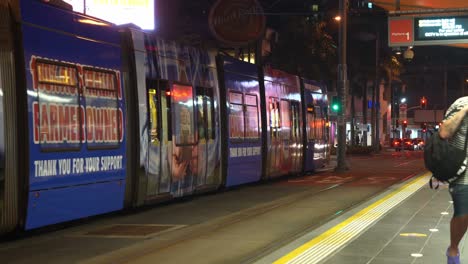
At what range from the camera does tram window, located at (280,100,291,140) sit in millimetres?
18609

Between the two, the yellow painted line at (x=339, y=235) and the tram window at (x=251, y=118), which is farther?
the tram window at (x=251, y=118)

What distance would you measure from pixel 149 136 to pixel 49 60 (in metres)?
2.89

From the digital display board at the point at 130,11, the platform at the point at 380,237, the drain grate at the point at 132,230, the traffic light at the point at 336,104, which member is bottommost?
the platform at the point at 380,237

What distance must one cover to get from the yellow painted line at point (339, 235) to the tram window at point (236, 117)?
153 inches

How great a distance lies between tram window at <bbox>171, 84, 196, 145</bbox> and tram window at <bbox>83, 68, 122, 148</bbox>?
2003mm

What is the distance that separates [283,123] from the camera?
18.7 metres

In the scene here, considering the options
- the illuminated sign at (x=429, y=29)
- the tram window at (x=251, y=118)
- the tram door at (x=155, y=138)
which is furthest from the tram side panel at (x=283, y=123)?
the tram door at (x=155, y=138)

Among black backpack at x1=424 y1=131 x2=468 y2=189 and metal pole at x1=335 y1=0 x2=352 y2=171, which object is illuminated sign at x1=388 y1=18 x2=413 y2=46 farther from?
black backpack at x1=424 y1=131 x2=468 y2=189

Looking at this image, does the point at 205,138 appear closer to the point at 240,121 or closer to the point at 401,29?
the point at 240,121

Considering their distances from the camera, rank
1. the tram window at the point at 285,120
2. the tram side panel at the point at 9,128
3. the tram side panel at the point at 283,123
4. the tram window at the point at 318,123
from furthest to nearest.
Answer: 1. the tram window at the point at 318,123
2. the tram window at the point at 285,120
3. the tram side panel at the point at 283,123
4. the tram side panel at the point at 9,128

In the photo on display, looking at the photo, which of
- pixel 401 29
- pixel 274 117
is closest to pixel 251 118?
pixel 274 117

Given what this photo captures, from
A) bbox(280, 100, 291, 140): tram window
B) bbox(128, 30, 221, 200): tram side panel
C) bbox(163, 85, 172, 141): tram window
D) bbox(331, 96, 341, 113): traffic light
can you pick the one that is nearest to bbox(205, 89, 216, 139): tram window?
bbox(128, 30, 221, 200): tram side panel

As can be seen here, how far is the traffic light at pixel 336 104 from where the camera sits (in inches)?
977

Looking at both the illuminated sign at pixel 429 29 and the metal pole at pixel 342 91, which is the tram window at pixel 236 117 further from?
the illuminated sign at pixel 429 29
